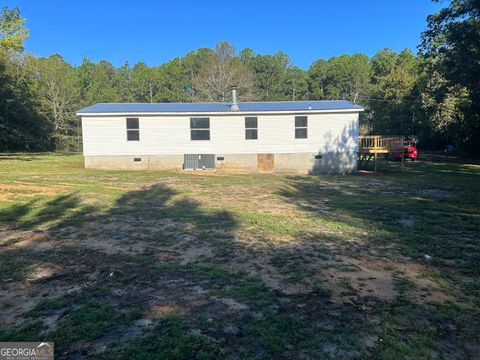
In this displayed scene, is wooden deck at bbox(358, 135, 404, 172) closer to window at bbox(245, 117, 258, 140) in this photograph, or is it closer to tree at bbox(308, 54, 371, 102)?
window at bbox(245, 117, 258, 140)

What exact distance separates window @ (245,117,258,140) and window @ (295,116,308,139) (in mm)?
2127

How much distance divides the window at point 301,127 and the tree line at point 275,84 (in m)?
6.54

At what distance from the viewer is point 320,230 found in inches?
279

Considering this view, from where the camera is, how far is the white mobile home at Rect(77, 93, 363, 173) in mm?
19359

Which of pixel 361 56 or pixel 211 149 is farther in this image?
pixel 361 56

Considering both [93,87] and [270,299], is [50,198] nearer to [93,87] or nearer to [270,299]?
[270,299]

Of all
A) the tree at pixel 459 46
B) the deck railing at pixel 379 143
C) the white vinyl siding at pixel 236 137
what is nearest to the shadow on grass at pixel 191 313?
the tree at pixel 459 46

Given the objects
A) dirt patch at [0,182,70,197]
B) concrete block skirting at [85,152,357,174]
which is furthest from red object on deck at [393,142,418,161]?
dirt patch at [0,182,70,197]

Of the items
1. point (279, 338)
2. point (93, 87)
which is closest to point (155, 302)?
point (279, 338)

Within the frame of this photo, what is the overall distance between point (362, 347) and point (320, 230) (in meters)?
4.09

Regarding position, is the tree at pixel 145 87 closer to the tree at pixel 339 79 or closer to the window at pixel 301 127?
the tree at pixel 339 79

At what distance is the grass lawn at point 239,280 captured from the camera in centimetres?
311

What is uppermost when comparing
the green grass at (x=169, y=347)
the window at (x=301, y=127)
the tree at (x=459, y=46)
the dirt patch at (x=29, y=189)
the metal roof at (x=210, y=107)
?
the tree at (x=459, y=46)

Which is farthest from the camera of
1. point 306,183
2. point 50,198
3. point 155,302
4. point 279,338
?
point 306,183
